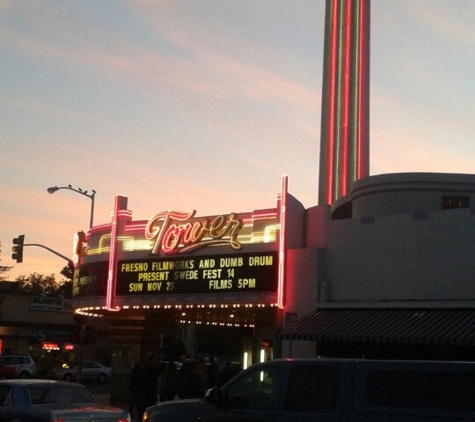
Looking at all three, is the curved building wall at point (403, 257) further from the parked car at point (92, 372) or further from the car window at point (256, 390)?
the parked car at point (92, 372)

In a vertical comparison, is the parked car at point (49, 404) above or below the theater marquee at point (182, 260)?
below

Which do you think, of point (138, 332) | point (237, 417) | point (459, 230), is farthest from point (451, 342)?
point (138, 332)

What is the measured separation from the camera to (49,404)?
13297 millimetres

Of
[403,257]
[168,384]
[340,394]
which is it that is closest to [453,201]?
[403,257]

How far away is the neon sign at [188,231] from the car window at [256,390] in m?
14.6

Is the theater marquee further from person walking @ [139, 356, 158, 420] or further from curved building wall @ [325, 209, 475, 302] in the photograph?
person walking @ [139, 356, 158, 420]

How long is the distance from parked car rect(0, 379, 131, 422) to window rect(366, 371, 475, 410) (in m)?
5.56

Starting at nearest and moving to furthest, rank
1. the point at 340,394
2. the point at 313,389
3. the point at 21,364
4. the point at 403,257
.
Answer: the point at 340,394 < the point at 313,389 < the point at 403,257 < the point at 21,364

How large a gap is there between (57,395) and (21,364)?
104ft

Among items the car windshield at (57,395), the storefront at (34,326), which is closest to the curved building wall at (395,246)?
the car windshield at (57,395)

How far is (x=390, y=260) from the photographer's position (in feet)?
69.5

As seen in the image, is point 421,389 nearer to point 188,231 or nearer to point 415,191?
point 415,191

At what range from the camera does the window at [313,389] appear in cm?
908

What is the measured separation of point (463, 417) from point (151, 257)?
19662mm
